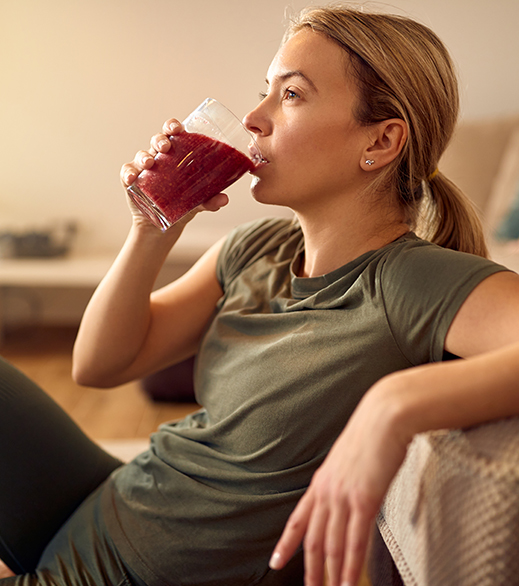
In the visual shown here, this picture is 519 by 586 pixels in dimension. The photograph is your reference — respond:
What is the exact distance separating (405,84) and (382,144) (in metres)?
0.10

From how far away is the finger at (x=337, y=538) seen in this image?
22.1 inches

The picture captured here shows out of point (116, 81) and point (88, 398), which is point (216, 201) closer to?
point (88, 398)

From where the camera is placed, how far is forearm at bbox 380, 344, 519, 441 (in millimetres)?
567

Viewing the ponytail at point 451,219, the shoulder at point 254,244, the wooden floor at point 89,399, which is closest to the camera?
the ponytail at point 451,219

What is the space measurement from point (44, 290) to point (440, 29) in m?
2.97

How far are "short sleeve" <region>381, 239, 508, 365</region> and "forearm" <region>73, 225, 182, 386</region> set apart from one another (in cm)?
50

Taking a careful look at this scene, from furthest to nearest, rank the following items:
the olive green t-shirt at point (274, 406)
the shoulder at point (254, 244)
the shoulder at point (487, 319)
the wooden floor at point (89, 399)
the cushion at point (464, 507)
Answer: the wooden floor at point (89, 399), the shoulder at point (254, 244), the olive green t-shirt at point (274, 406), the shoulder at point (487, 319), the cushion at point (464, 507)

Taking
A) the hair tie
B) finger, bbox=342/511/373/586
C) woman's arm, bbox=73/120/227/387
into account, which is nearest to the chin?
woman's arm, bbox=73/120/227/387

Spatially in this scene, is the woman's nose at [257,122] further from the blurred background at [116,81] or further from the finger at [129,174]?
the blurred background at [116,81]

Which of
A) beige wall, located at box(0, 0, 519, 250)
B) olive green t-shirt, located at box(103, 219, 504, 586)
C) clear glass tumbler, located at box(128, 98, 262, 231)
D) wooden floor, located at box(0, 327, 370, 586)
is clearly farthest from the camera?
beige wall, located at box(0, 0, 519, 250)

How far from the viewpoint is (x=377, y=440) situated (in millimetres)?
561

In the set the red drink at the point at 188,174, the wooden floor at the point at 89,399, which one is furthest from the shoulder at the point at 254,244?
the wooden floor at the point at 89,399

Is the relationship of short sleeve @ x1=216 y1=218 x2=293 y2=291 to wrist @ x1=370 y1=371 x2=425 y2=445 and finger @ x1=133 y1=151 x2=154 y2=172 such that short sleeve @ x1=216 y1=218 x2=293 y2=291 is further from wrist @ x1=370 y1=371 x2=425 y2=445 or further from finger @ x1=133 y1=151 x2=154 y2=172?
wrist @ x1=370 y1=371 x2=425 y2=445

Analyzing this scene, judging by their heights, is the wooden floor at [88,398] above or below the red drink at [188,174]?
below
